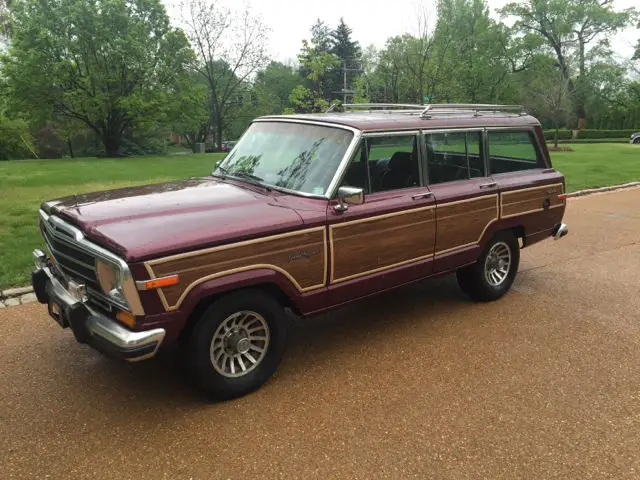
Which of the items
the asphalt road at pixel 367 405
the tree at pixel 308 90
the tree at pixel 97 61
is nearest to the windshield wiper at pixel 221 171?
the asphalt road at pixel 367 405

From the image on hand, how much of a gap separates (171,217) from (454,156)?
2874 mm

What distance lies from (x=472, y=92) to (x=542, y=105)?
11.3 m

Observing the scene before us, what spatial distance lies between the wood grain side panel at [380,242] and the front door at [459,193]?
0.68ft

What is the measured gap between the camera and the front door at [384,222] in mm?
3914

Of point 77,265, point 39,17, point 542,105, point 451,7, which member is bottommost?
point 77,265

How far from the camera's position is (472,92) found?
30.9 m

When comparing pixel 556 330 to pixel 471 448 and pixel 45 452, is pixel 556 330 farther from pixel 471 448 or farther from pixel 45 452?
pixel 45 452

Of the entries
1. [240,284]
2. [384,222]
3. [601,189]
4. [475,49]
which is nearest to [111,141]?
[475,49]

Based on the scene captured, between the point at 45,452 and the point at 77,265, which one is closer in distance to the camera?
the point at 45,452

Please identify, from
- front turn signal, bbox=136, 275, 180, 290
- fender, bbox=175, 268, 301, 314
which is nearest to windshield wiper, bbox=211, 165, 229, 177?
fender, bbox=175, 268, 301, 314

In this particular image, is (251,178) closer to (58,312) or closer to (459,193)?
(58,312)

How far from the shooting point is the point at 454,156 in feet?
16.0

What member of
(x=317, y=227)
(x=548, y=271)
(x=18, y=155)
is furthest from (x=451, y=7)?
(x=317, y=227)

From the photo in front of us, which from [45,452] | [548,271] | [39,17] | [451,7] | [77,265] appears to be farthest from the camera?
[451,7]
